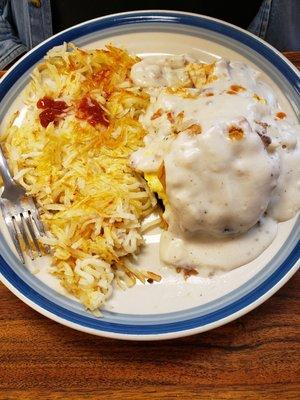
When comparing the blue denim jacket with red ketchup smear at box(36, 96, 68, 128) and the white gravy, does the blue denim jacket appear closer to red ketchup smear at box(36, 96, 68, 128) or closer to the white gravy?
red ketchup smear at box(36, 96, 68, 128)

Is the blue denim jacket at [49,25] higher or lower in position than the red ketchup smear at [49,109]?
higher

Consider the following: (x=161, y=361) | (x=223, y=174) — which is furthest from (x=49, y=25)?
(x=161, y=361)

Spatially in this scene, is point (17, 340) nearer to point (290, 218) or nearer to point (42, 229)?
point (42, 229)

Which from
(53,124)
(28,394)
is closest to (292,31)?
(53,124)

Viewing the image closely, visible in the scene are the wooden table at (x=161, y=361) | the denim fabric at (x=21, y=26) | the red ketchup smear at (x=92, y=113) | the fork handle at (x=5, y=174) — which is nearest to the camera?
the wooden table at (x=161, y=361)

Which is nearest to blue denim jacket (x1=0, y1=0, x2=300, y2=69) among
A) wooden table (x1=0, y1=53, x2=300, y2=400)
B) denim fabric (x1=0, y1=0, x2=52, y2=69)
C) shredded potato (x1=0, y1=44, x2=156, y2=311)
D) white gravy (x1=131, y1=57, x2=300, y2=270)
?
denim fabric (x1=0, y1=0, x2=52, y2=69)

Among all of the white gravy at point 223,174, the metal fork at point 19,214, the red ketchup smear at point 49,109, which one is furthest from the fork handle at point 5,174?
the white gravy at point 223,174

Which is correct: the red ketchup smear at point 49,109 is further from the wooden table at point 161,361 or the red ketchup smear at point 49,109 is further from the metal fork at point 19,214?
the wooden table at point 161,361
